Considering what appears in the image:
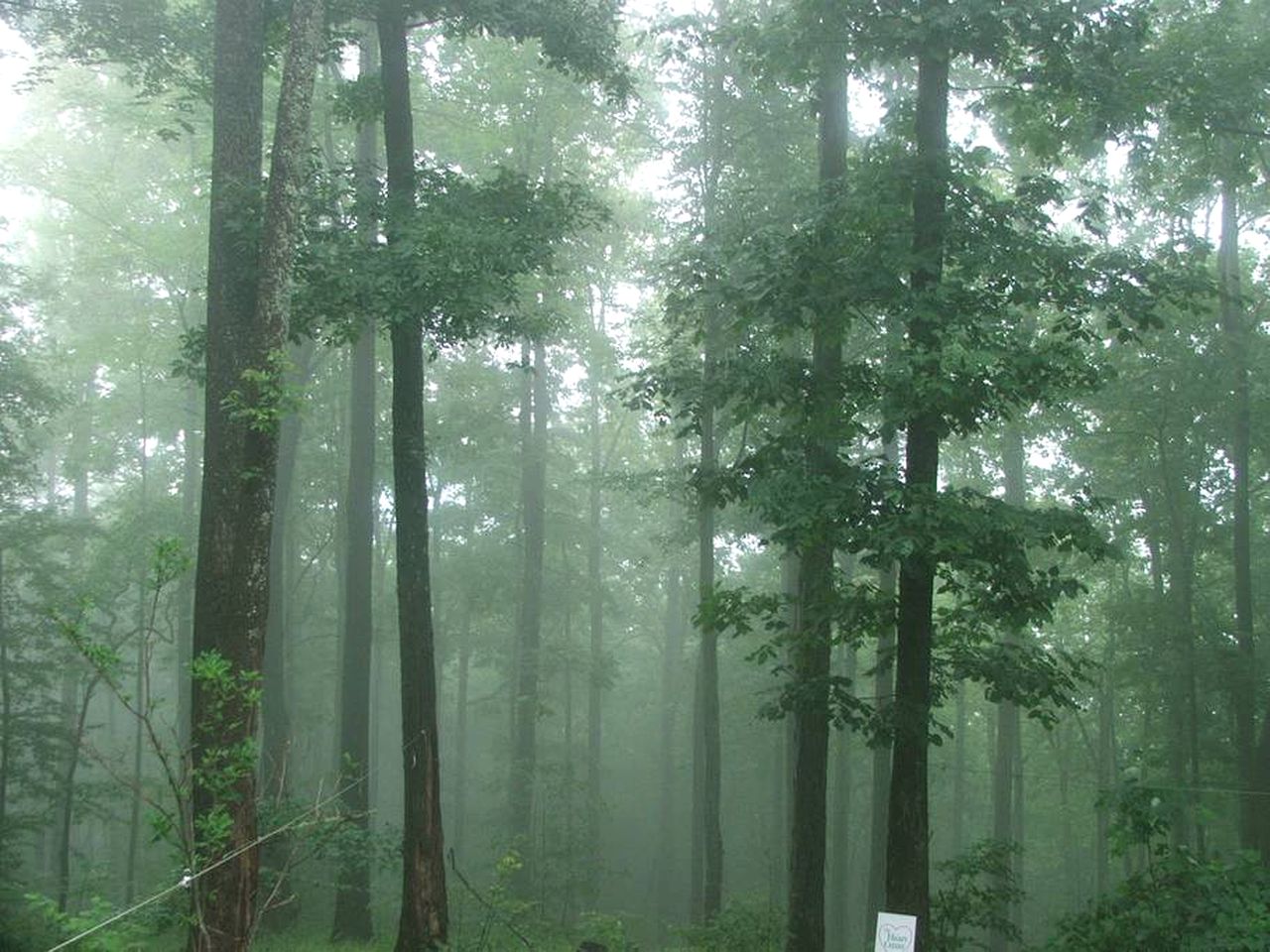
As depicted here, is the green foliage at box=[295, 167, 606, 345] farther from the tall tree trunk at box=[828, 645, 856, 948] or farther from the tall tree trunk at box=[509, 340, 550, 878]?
the tall tree trunk at box=[828, 645, 856, 948]

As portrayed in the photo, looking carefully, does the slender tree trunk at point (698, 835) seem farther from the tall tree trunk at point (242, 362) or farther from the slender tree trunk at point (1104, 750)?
the slender tree trunk at point (1104, 750)

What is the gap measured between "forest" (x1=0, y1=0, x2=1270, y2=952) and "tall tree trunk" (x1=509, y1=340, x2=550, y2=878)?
0.37 feet

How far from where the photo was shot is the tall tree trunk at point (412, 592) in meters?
8.93

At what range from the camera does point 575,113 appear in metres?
18.6

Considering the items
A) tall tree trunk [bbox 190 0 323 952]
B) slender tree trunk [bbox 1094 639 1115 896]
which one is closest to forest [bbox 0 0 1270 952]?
tall tree trunk [bbox 190 0 323 952]

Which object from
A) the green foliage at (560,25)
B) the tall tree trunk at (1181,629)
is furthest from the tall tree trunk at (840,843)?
the green foliage at (560,25)

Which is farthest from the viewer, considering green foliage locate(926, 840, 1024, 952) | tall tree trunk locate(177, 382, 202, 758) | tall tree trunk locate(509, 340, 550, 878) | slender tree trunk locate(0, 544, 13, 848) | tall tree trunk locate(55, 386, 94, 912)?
tall tree trunk locate(177, 382, 202, 758)

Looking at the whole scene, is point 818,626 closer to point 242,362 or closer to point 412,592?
point 412,592

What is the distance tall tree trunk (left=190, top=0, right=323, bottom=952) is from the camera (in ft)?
21.3

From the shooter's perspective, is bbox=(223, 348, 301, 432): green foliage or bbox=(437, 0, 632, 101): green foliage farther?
bbox=(437, 0, 632, 101): green foliage

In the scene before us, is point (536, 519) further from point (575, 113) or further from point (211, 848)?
point (211, 848)

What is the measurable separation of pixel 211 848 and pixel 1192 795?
1591cm

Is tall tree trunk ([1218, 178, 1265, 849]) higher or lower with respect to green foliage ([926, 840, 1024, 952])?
higher

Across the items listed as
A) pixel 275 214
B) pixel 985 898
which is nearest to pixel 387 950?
pixel 985 898
